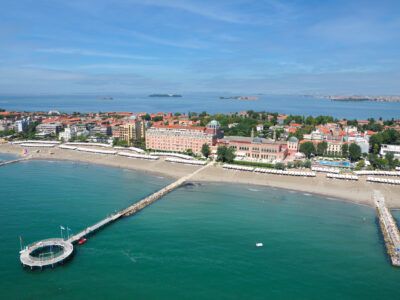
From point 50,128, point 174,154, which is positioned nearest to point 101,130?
point 50,128

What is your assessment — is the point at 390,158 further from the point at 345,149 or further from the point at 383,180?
the point at 383,180

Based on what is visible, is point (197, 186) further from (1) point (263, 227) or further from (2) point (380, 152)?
(2) point (380, 152)

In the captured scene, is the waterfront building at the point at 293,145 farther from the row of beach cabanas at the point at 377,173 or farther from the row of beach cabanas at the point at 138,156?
the row of beach cabanas at the point at 138,156

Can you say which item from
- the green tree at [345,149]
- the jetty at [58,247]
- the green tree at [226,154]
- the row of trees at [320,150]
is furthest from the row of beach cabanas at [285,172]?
the jetty at [58,247]

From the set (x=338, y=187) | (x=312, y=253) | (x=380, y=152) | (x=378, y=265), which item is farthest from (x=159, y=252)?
(x=380, y=152)

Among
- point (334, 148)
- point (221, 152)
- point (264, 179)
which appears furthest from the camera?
point (334, 148)

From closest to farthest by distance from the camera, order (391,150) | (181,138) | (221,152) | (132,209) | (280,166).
Answer: (132,209), (280,166), (221,152), (391,150), (181,138)
